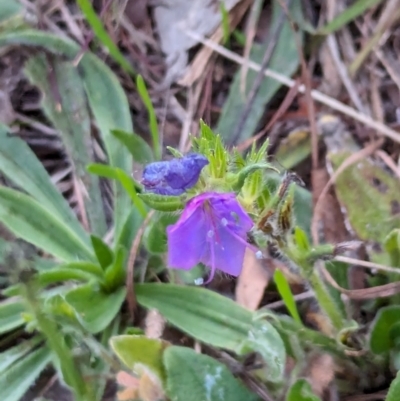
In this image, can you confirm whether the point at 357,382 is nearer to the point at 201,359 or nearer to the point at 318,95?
the point at 201,359

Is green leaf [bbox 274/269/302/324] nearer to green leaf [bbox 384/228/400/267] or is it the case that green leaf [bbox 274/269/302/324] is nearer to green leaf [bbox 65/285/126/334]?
green leaf [bbox 384/228/400/267]

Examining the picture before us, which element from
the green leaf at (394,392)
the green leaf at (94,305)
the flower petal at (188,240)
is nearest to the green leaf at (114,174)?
the green leaf at (94,305)

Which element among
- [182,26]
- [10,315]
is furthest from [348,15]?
[10,315]

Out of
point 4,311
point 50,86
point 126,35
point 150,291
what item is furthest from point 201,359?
point 126,35

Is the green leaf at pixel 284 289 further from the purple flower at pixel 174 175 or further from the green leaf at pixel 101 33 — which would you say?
the green leaf at pixel 101 33

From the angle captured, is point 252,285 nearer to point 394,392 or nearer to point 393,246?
point 393,246
